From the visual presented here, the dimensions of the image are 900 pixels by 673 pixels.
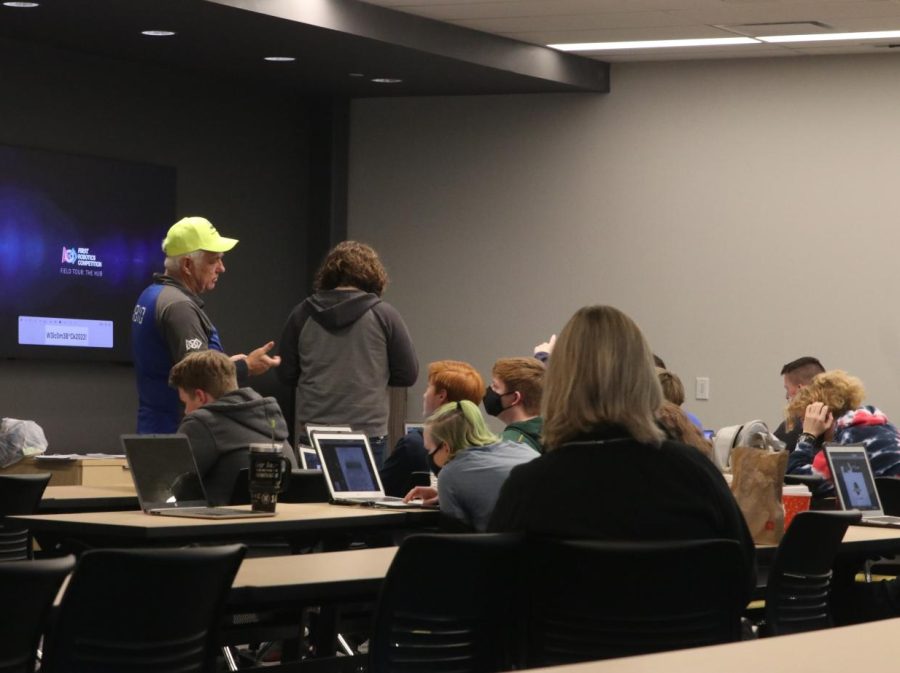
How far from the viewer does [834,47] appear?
355 inches

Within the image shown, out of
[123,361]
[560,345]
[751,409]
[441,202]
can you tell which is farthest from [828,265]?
[560,345]

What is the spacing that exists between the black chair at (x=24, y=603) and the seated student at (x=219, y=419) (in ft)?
8.09

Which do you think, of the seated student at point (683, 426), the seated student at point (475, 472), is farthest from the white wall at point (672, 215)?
the seated student at point (683, 426)

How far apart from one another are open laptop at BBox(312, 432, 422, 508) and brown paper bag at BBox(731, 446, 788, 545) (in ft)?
4.20

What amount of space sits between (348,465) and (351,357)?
3.20 feet

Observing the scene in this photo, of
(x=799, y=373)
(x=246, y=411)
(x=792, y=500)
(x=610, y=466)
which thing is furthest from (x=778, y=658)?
(x=799, y=373)

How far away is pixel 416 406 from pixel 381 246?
1085 mm

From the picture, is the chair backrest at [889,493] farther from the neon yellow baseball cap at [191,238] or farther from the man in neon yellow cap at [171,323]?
the neon yellow baseball cap at [191,238]

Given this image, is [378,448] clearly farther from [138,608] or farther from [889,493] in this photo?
[138,608]

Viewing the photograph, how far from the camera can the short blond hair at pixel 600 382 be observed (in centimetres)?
313

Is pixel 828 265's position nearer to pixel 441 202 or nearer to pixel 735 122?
pixel 735 122

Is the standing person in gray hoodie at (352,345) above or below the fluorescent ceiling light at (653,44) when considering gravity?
below

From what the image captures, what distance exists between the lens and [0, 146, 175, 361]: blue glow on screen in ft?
28.6

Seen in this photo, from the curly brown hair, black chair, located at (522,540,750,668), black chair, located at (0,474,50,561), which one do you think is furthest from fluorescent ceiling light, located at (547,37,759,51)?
black chair, located at (522,540,750,668)
